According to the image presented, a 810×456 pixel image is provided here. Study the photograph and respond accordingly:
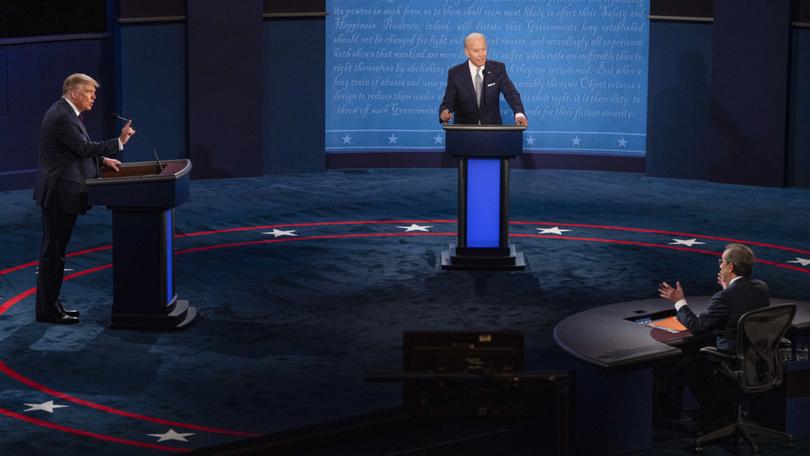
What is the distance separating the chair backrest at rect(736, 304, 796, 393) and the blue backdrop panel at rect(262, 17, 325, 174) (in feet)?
32.3

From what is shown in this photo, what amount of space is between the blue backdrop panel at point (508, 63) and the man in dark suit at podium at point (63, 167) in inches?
291

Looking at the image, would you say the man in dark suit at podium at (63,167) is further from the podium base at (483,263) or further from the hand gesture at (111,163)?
the podium base at (483,263)

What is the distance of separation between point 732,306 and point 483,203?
171 inches

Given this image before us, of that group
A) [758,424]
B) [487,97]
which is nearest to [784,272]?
[487,97]

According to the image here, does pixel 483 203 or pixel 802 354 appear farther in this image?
pixel 483 203

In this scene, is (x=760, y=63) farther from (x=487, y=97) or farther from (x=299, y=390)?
(x=299, y=390)

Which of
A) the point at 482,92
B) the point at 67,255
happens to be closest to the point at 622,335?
the point at 482,92

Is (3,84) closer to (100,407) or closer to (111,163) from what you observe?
(111,163)

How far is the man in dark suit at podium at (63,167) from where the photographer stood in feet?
30.4

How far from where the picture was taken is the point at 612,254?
12.0 meters

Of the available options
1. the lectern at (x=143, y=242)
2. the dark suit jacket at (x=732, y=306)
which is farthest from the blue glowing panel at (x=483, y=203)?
the dark suit jacket at (x=732, y=306)

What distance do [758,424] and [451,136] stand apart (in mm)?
4435

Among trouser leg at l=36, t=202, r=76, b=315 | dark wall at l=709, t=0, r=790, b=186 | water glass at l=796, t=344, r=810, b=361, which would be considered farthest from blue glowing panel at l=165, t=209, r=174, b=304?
dark wall at l=709, t=0, r=790, b=186

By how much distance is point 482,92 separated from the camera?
12.0 meters
